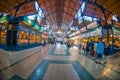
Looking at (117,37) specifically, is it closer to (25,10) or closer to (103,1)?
(103,1)

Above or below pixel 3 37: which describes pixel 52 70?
below

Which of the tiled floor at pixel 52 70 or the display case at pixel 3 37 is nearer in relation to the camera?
A: the tiled floor at pixel 52 70

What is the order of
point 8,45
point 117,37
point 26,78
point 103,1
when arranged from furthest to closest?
point 117,37, point 8,45, point 103,1, point 26,78

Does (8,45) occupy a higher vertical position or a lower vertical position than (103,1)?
lower

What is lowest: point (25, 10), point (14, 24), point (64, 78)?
point (64, 78)

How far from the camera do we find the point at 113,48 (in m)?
15.5

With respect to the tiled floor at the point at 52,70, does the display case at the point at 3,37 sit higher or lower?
higher

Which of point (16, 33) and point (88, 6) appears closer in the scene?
point (16, 33)

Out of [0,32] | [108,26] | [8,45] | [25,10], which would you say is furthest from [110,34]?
[25,10]

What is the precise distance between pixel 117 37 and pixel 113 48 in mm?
1946

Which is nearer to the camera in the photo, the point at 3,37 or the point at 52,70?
the point at 52,70

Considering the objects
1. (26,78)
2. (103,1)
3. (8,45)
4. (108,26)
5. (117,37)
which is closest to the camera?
(26,78)

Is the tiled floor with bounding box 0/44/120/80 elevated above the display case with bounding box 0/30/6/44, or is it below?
below

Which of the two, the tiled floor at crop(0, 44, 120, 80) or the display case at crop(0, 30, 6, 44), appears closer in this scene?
the tiled floor at crop(0, 44, 120, 80)
